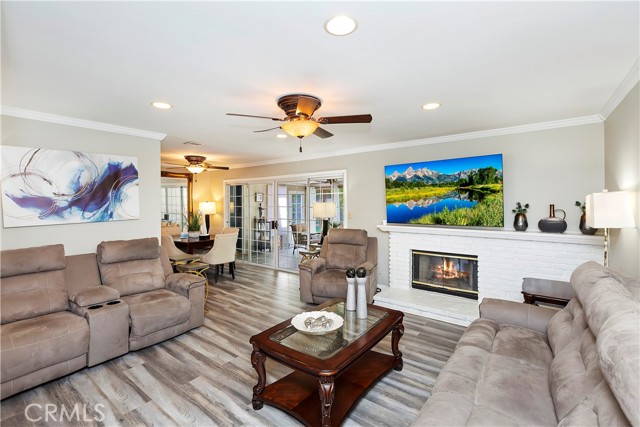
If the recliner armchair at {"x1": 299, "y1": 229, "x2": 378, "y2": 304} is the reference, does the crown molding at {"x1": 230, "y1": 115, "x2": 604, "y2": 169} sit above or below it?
above

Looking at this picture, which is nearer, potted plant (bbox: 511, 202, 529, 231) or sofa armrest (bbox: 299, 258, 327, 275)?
potted plant (bbox: 511, 202, 529, 231)

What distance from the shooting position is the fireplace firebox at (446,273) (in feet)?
14.0

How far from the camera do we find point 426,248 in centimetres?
453

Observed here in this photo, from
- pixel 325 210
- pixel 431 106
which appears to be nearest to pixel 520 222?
pixel 431 106

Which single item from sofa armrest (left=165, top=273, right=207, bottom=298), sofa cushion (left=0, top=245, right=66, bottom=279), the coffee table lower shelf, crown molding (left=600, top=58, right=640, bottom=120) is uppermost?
crown molding (left=600, top=58, right=640, bottom=120)

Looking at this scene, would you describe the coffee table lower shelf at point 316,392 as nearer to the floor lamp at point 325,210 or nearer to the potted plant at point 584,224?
the potted plant at point 584,224

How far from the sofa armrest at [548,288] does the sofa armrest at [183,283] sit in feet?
12.2

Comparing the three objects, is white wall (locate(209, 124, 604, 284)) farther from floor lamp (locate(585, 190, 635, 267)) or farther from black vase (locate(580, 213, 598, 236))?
floor lamp (locate(585, 190, 635, 267))

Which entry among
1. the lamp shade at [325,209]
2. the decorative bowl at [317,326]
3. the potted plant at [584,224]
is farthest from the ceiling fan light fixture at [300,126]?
the potted plant at [584,224]

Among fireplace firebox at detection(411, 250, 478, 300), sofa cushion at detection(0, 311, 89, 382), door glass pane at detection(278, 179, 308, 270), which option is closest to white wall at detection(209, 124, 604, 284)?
fireplace firebox at detection(411, 250, 478, 300)

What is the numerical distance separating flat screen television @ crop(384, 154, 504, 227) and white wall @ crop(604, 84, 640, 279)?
106 cm

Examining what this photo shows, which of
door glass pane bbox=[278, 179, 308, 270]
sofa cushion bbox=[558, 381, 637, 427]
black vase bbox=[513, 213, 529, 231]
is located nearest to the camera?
sofa cushion bbox=[558, 381, 637, 427]

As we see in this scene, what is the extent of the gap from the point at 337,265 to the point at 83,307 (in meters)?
3.09

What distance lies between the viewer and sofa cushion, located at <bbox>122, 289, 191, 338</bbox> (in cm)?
288
